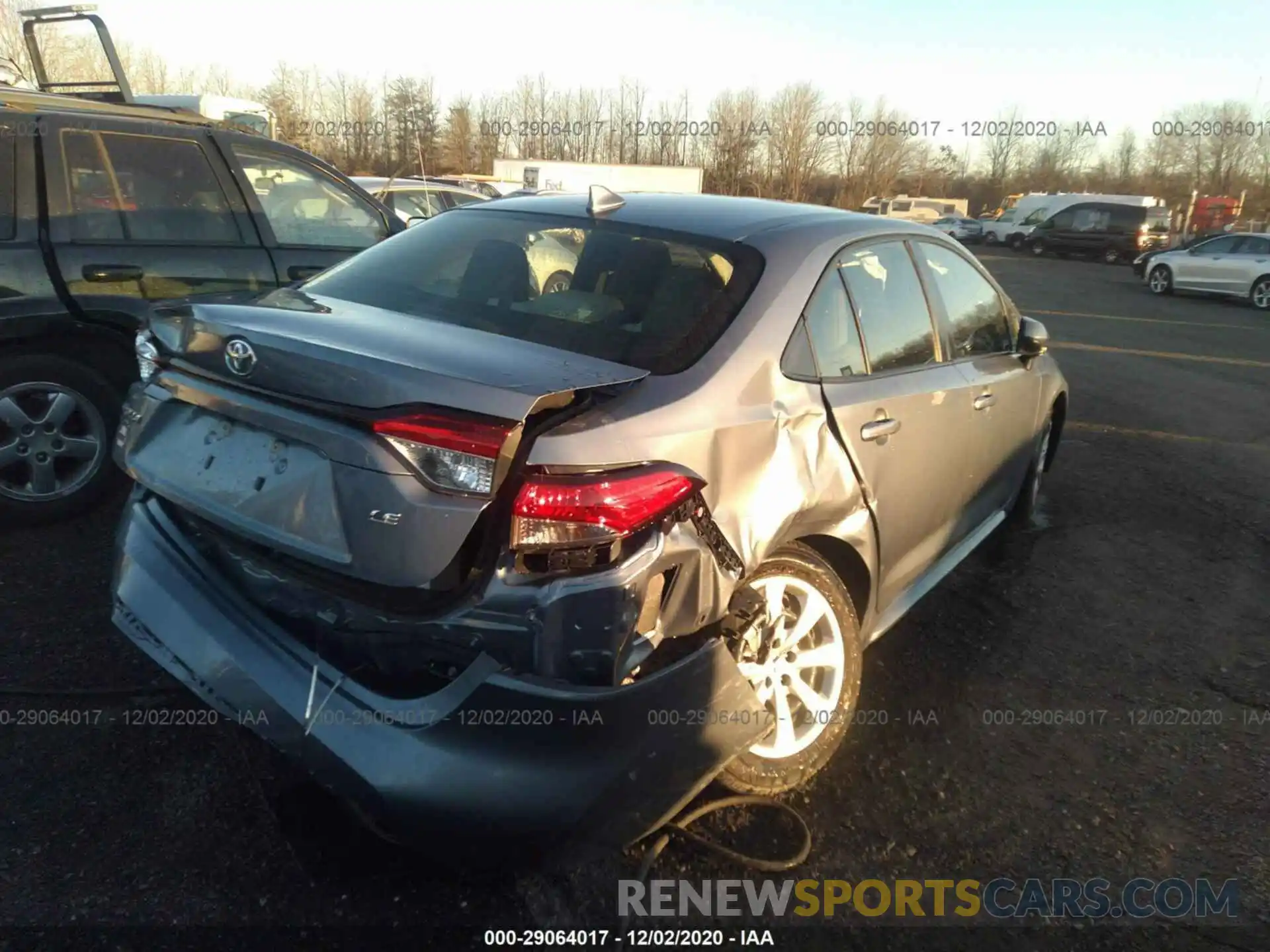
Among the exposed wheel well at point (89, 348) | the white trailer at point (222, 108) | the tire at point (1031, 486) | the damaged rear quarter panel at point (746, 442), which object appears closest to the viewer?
the damaged rear quarter panel at point (746, 442)

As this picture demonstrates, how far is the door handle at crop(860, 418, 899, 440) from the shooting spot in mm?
2764

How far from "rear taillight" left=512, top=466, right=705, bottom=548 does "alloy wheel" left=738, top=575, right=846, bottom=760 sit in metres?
0.68

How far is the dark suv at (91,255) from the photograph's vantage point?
404cm

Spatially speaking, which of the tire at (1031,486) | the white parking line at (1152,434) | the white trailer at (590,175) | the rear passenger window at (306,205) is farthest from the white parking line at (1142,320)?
the white trailer at (590,175)

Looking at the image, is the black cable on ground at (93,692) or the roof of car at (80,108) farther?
the roof of car at (80,108)

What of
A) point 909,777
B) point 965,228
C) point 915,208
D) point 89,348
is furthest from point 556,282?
point 915,208

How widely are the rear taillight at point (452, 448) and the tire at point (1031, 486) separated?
11.9 ft

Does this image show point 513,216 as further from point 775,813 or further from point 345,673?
point 775,813

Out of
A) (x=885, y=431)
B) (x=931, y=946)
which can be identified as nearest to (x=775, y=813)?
(x=931, y=946)

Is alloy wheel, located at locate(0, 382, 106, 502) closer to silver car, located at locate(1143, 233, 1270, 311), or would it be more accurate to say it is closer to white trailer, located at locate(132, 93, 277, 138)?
white trailer, located at locate(132, 93, 277, 138)

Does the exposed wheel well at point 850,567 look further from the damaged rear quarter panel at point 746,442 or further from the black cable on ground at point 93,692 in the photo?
the black cable on ground at point 93,692

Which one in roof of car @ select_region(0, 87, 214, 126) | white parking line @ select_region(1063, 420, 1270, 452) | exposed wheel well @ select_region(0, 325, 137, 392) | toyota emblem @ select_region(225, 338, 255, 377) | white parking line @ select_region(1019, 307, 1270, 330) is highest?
roof of car @ select_region(0, 87, 214, 126)

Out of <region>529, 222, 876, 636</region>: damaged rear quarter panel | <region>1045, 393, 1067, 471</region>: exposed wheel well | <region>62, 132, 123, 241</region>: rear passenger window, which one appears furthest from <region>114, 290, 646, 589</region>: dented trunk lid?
<region>1045, 393, 1067, 471</region>: exposed wheel well

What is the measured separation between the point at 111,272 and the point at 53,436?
78 cm
